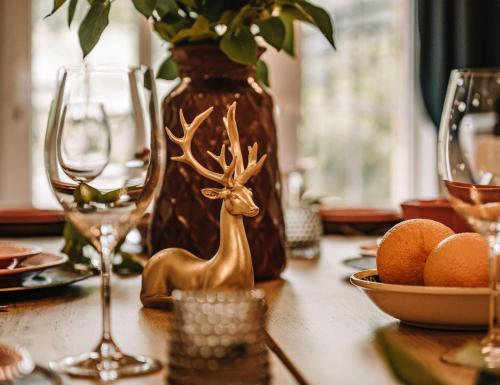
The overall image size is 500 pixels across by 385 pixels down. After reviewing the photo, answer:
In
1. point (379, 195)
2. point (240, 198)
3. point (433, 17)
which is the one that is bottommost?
point (379, 195)

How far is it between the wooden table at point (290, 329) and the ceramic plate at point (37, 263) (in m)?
0.03

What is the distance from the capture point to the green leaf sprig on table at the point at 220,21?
3.57 ft

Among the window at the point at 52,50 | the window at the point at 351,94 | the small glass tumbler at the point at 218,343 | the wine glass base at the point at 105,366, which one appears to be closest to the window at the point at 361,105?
the window at the point at 351,94

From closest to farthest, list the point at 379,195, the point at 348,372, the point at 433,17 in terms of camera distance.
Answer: the point at 348,372
the point at 433,17
the point at 379,195

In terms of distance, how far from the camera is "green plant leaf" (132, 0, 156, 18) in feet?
3.52

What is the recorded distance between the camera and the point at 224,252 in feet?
2.88

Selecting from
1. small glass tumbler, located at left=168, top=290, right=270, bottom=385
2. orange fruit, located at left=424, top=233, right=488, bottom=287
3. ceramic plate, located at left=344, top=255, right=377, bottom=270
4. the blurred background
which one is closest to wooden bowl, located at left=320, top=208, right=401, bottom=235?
ceramic plate, located at left=344, top=255, right=377, bottom=270

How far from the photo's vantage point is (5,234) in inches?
71.7

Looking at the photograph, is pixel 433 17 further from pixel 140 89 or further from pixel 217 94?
pixel 140 89

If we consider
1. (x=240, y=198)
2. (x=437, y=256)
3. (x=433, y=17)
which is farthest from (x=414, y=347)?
(x=433, y=17)

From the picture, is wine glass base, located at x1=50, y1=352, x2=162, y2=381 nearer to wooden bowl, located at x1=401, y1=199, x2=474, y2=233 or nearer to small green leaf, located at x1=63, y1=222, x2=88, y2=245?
small green leaf, located at x1=63, y1=222, x2=88, y2=245

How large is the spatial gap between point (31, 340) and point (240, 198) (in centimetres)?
26

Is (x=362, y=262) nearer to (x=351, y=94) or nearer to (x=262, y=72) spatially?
(x=262, y=72)

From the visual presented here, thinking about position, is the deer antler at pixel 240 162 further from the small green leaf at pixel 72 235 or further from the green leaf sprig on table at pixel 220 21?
the small green leaf at pixel 72 235
